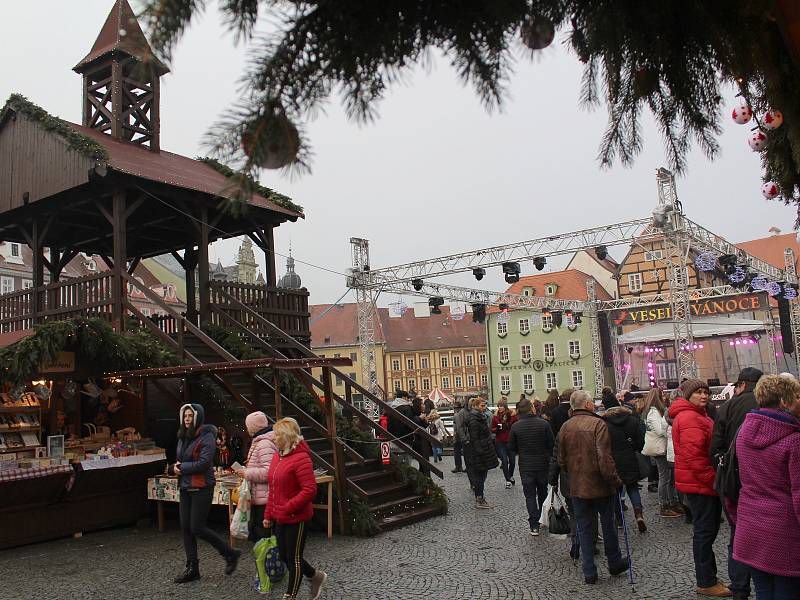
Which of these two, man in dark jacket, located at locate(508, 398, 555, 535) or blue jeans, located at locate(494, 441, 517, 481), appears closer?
man in dark jacket, located at locate(508, 398, 555, 535)

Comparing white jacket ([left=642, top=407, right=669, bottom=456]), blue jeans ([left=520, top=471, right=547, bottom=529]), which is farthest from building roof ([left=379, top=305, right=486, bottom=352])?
blue jeans ([left=520, top=471, right=547, bottom=529])

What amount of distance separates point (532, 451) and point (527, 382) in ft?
147

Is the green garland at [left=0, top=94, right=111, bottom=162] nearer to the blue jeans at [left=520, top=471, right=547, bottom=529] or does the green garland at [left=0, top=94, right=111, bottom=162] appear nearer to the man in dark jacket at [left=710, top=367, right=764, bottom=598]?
the blue jeans at [left=520, top=471, right=547, bottom=529]

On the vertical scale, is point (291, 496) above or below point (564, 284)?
below

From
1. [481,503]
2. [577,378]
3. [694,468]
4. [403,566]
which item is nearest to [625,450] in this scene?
[694,468]

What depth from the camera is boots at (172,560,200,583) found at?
6922 mm

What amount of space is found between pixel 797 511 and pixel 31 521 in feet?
29.6

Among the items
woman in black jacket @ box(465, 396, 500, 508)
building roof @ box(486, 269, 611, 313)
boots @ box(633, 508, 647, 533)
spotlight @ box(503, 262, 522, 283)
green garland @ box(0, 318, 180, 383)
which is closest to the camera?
boots @ box(633, 508, 647, 533)

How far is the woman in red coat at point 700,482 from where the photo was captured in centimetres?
561

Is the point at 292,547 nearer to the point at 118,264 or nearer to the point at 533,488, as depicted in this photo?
the point at 533,488

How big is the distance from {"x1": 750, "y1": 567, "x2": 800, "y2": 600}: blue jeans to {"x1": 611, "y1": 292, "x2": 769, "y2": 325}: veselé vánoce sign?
94.6 feet

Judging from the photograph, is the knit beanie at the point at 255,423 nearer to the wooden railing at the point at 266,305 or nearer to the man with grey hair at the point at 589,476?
the man with grey hair at the point at 589,476

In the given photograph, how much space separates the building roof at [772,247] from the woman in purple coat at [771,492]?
1784 inches

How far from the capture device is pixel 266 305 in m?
13.5
